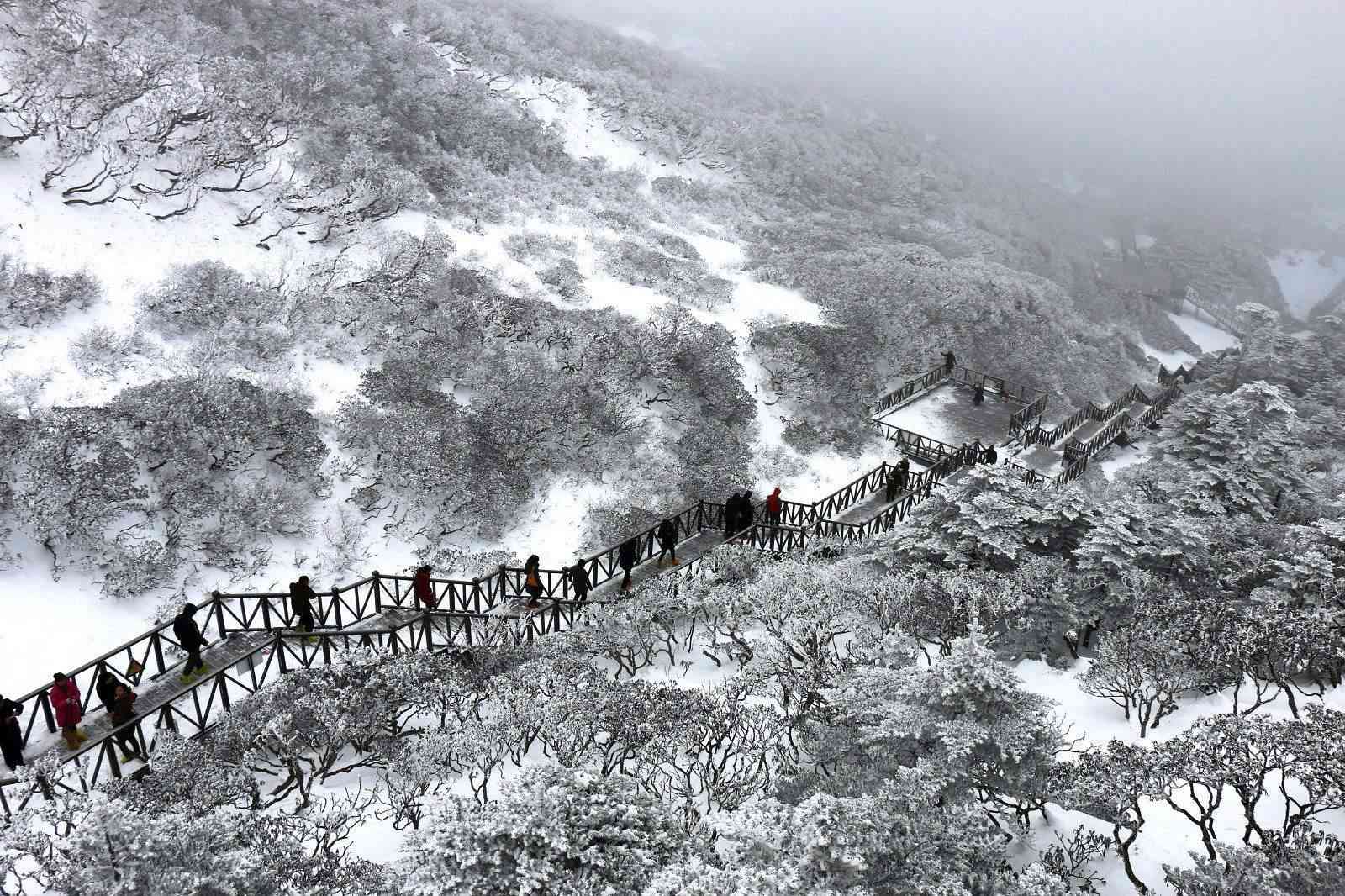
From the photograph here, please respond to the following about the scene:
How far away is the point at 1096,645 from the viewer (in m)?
14.8

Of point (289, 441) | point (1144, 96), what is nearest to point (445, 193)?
point (289, 441)

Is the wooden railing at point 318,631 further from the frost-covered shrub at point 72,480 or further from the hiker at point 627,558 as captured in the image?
the frost-covered shrub at point 72,480

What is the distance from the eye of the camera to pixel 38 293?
17.7 meters

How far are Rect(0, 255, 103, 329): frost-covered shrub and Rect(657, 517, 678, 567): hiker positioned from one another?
14.0m

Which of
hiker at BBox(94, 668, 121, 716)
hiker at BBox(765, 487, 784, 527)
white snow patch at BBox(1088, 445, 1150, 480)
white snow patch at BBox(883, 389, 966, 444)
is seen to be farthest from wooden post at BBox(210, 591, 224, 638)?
white snow patch at BBox(1088, 445, 1150, 480)

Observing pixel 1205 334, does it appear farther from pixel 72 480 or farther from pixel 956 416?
pixel 72 480

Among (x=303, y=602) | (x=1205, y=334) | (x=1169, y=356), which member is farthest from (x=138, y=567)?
(x=1205, y=334)

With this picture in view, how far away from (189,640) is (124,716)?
132 centimetres

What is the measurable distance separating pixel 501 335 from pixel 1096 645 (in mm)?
16817

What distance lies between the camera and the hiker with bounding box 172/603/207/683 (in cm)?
1195

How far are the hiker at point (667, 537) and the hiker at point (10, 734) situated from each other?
10414 mm

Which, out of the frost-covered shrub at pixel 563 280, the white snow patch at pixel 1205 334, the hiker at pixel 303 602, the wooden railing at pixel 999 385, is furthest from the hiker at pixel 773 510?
the white snow patch at pixel 1205 334

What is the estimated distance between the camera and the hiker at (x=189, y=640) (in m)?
12.0

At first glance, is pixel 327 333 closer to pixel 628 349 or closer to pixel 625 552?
pixel 628 349
